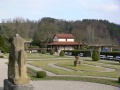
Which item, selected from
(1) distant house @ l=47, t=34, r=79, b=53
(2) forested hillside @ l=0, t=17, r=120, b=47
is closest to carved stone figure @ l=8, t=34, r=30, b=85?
(2) forested hillside @ l=0, t=17, r=120, b=47

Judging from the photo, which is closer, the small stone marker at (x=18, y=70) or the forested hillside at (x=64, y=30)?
the small stone marker at (x=18, y=70)

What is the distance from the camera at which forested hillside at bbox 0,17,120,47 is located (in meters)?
75.4

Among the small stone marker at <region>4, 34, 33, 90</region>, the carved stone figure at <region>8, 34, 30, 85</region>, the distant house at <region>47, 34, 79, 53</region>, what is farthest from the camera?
the distant house at <region>47, 34, 79, 53</region>

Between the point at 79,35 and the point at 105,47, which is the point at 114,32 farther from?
the point at 105,47

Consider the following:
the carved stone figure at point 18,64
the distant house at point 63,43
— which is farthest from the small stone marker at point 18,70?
the distant house at point 63,43

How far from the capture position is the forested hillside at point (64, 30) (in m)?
75.4

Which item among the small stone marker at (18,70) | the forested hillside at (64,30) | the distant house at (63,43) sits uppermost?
the forested hillside at (64,30)

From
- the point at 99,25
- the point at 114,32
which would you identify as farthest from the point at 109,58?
the point at 99,25

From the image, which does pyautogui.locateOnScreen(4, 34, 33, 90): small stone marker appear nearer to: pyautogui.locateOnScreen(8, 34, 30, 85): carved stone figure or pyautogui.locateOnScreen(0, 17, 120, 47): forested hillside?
pyautogui.locateOnScreen(8, 34, 30, 85): carved stone figure

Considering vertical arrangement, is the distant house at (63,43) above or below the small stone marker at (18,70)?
above

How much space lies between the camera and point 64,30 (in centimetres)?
10325

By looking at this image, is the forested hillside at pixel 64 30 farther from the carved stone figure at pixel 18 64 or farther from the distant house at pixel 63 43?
the carved stone figure at pixel 18 64

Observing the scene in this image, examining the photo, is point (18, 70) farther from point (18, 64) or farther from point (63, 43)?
point (63, 43)

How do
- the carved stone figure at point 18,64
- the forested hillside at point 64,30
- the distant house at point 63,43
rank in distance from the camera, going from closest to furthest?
1. the carved stone figure at point 18,64
2. the distant house at point 63,43
3. the forested hillside at point 64,30
